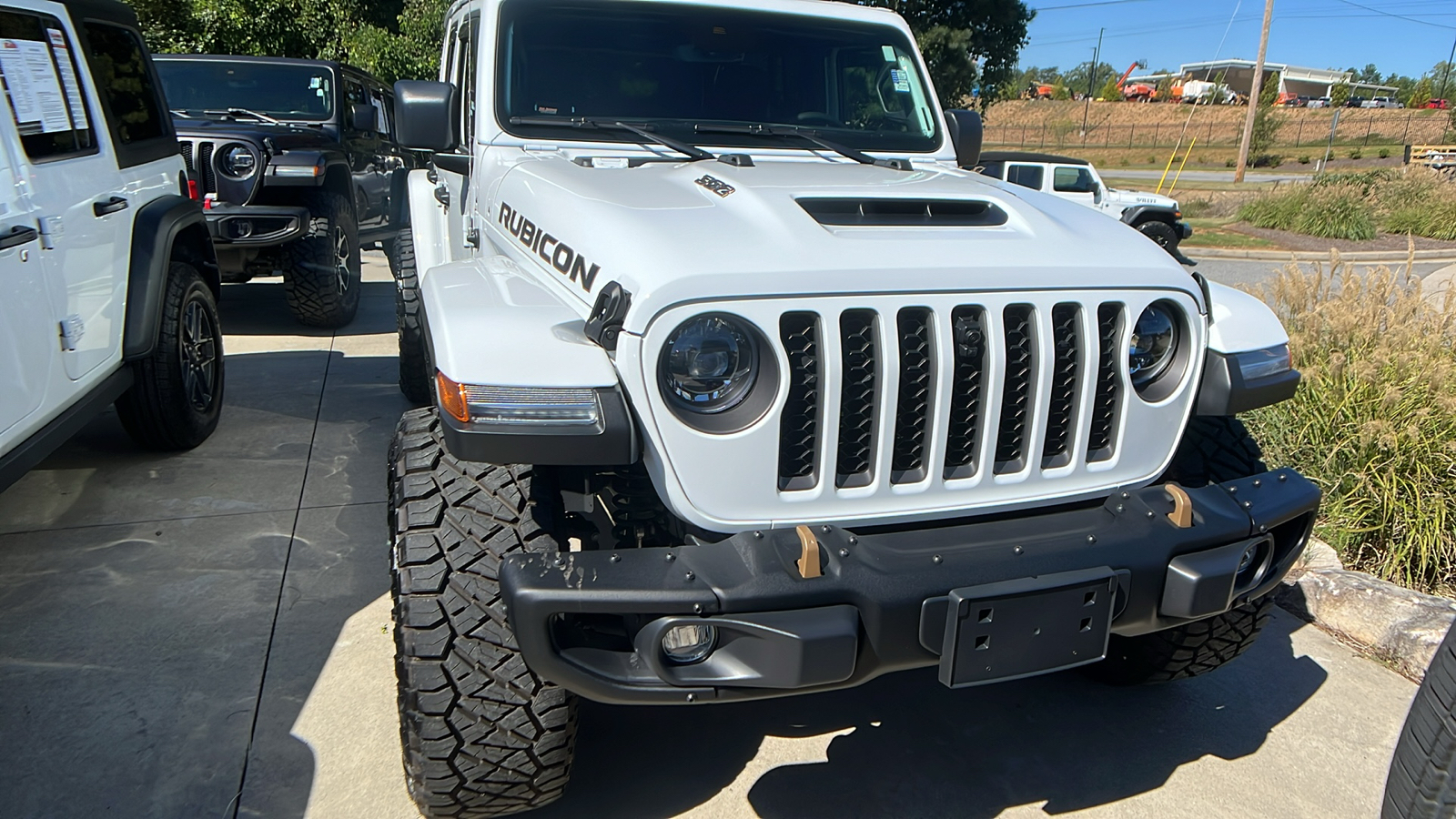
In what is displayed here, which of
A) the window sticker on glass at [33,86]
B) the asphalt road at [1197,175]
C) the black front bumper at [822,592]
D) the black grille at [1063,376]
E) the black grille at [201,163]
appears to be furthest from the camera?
the asphalt road at [1197,175]

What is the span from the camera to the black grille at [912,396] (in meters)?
2.07

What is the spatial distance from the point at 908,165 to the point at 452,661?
2124mm

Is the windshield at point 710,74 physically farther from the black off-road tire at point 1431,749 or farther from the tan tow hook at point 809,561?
the black off-road tire at point 1431,749

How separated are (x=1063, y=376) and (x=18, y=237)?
10.1 ft

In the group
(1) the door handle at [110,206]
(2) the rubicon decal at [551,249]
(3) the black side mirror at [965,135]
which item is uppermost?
(3) the black side mirror at [965,135]

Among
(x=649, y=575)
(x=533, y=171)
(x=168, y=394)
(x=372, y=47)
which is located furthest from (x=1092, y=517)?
(x=372, y=47)

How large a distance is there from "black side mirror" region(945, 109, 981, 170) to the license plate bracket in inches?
83.7

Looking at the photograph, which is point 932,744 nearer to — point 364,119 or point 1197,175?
point 364,119

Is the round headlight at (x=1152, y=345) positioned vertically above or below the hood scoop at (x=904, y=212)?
below

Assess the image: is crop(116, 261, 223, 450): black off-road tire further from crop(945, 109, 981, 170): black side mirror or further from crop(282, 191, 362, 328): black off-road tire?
crop(945, 109, 981, 170): black side mirror

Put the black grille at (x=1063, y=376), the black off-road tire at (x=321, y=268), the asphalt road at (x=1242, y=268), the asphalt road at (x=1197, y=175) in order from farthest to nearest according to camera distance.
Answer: the asphalt road at (x=1197, y=175), the asphalt road at (x=1242, y=268), the black off-road tire at (x=321, y=268), the black grille at (x=1063, y=376)

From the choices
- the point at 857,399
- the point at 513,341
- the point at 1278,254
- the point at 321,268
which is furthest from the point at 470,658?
the point at 1278,254

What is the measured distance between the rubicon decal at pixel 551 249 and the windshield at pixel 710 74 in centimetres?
47

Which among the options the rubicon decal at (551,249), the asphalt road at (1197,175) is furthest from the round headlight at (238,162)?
the asphalt road at (1197,175)
